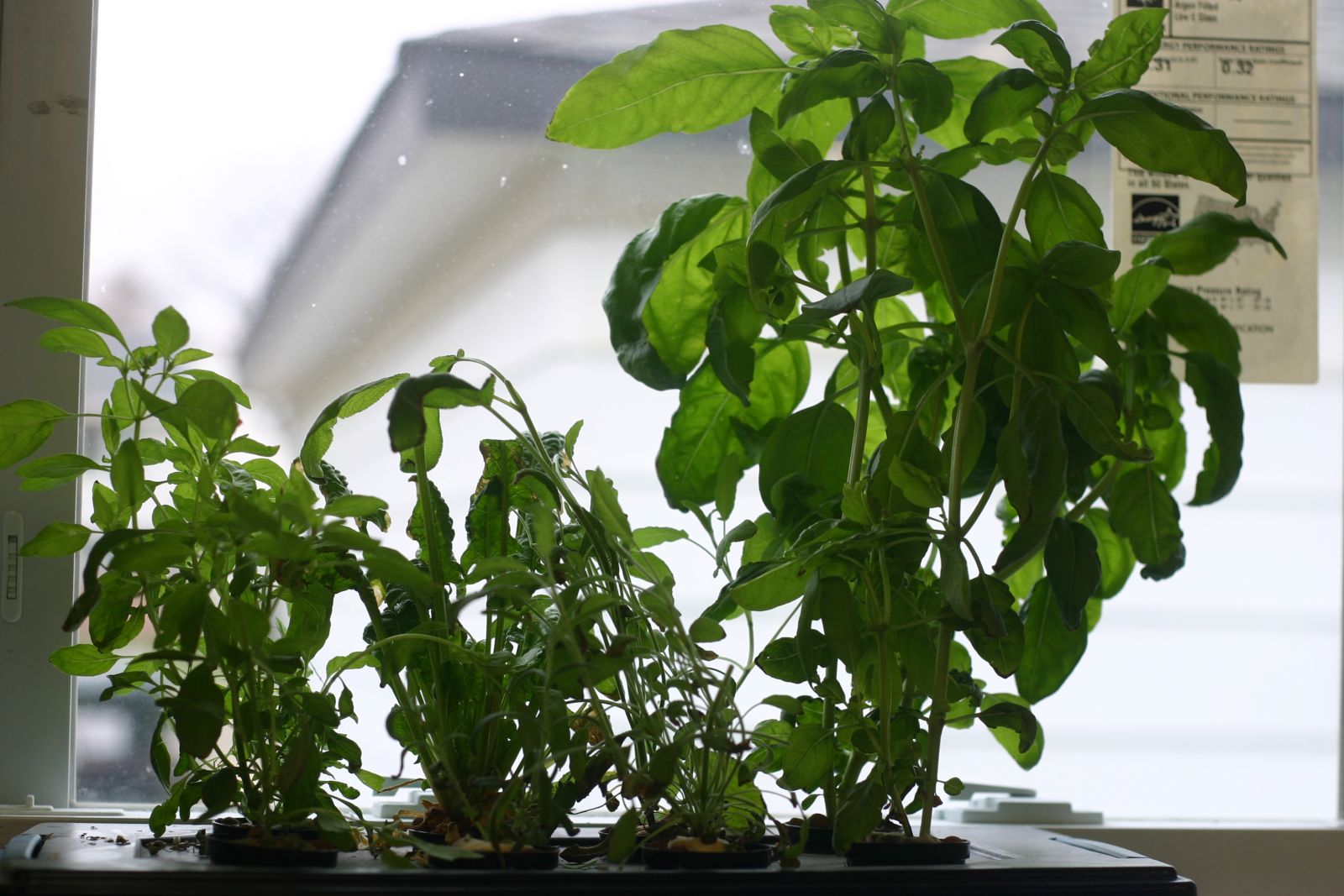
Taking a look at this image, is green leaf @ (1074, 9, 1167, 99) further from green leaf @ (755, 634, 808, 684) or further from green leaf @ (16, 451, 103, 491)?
green leaf @ (16, 451, 103, 491)

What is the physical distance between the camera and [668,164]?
1.18 meters

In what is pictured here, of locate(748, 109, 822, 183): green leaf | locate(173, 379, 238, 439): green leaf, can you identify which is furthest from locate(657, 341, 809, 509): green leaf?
locate(173, 379, 238, 439): green leaf

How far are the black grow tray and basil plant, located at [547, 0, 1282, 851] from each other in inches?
2.1

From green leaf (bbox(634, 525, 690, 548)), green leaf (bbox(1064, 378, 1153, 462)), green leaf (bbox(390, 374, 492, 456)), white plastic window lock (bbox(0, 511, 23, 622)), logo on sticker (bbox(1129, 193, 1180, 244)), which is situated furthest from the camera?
logo on sticker (bbox(1129, 193, 1180, 244))

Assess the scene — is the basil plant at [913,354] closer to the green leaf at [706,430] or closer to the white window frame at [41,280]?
the green leaf at [706,430]

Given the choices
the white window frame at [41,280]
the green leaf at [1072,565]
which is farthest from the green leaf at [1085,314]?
the white window frame at [41,280]

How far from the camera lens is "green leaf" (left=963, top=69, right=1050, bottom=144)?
764 millimetres

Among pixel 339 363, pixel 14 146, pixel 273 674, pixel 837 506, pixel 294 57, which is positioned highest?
pixel 294 57

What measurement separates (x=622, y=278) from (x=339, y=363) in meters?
0.37

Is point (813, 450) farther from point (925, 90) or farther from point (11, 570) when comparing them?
point (11, 570)

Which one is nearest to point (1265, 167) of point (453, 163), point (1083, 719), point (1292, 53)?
point (1292, 53)

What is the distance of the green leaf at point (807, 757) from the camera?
742mm

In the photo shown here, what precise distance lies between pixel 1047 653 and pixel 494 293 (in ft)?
2.08

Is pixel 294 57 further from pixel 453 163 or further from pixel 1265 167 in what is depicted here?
pixel 1265 167
